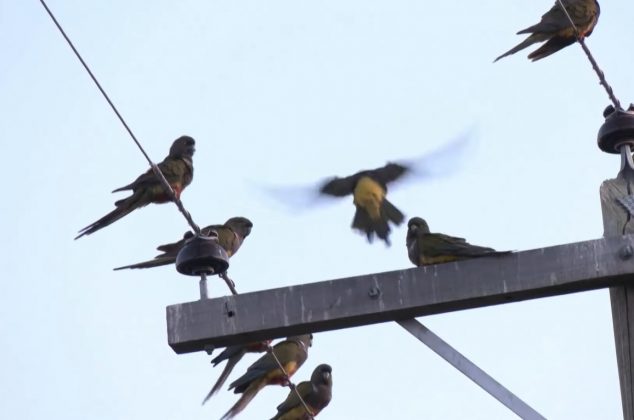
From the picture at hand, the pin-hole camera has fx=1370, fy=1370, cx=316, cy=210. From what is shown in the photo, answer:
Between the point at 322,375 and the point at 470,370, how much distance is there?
142 inches

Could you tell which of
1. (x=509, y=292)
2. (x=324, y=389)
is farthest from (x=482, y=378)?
(x=324, y=389)

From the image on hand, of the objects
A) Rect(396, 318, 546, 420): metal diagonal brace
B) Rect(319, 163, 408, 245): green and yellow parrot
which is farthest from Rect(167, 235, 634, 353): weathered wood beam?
Rect(319, 163, 408, 245): green and yellow parrot

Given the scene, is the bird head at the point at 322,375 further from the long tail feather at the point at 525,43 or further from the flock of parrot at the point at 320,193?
the long tail feather at the point at 525,43

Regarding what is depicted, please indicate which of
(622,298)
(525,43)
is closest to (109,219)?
(525,43)

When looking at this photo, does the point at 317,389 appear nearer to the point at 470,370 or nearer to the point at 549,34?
the point at 549,34

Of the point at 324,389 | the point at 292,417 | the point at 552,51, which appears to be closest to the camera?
the point at 292,417

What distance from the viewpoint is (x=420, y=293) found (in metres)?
3.88

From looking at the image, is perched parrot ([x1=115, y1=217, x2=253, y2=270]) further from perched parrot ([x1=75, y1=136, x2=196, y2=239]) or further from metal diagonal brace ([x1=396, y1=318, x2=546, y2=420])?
metal diagonal brace ([x1=396, y1=318, x2=546, y2=420])

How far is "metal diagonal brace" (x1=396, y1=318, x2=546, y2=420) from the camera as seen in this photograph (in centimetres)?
360

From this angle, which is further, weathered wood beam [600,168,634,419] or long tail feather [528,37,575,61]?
long tail feather [528,37,575,61]

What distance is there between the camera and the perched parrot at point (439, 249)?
401cm

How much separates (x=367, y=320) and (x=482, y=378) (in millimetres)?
421

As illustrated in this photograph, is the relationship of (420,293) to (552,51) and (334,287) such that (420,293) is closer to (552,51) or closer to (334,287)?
(334,287)

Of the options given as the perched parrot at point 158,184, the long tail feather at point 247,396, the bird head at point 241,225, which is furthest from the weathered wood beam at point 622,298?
the bird head at point 241,225
